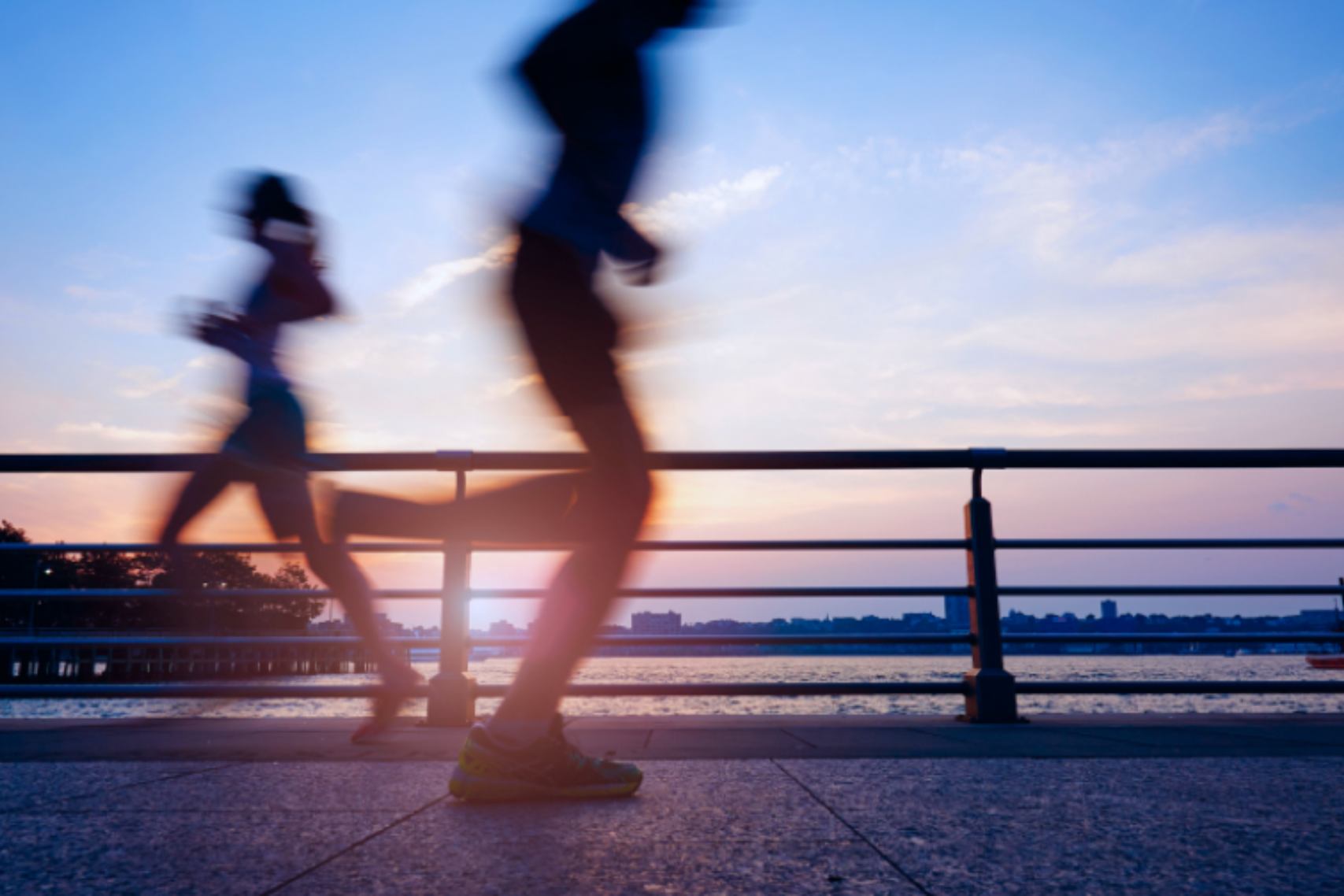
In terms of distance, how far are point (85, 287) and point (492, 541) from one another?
1382 cm

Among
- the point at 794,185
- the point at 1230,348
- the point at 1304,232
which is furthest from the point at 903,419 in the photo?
the point at 794,185

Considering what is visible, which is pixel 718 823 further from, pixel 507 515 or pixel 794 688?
pixel 794 688

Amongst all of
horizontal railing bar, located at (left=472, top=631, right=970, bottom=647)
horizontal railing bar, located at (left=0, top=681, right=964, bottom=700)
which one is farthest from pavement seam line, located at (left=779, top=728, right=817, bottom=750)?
horizontal railing bar, located at (left=472, top=631, right=970, bottom=647)

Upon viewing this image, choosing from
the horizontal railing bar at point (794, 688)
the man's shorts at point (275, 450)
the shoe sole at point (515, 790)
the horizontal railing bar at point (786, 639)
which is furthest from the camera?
the horizontal railing bar at point (786, 639)

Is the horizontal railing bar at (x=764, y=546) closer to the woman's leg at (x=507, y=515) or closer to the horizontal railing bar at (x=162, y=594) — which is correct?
the horizontal railing bar at (x=162, y=594)

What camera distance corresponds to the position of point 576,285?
190cm

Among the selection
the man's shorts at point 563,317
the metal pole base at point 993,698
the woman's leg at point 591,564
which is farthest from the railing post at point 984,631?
the man's shorts at point 563,317

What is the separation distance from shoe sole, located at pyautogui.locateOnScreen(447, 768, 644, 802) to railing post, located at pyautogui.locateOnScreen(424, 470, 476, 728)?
1709 mm

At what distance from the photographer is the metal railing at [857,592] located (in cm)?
356

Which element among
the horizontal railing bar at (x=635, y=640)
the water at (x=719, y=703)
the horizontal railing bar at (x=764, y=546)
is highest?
the horizontal railing bar at (x=764, y=546)

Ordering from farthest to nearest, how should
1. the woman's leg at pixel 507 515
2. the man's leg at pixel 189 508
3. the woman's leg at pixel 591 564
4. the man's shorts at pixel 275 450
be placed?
the man's leg at pixel 189 508 → the man's shorts at pixel 275 450 → the woman's leg at pixel 507 515 → the woman's leg at pixel 591 564

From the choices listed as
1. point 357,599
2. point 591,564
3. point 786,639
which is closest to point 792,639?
point 786,639

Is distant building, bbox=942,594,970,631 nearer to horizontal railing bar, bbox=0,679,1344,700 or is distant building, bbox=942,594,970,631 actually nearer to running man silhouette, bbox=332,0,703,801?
horizontal railing bar, bbox=0,679,1344,700

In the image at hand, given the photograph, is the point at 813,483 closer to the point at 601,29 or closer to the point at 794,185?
the point at 601,29
